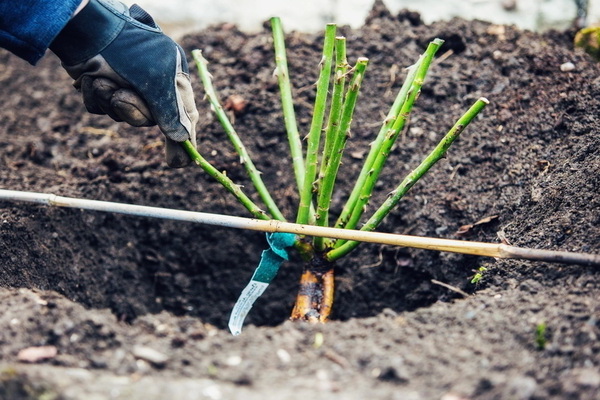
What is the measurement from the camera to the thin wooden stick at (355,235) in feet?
5.08

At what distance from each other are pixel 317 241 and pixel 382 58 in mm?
1024

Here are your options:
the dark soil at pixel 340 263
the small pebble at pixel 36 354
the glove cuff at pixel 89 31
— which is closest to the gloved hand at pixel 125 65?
the glove cuff at pixel 89 31

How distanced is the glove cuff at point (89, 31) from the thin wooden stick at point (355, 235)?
1.48ft

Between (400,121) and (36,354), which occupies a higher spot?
(400,121)

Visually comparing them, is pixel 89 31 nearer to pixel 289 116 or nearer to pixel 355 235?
pixel 289 116

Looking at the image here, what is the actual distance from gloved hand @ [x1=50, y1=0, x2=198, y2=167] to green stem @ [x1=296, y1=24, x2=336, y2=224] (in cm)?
39

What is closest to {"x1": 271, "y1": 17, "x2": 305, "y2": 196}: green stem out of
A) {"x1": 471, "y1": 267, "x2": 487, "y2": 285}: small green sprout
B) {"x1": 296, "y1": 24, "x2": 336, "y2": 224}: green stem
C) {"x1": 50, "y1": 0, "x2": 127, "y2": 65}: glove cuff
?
{"x1": 296, "y1": 24, "x2": 336, "y2": 224}: green stem

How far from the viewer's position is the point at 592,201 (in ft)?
5.72

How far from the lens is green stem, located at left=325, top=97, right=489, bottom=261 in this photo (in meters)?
1.64

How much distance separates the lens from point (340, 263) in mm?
2199

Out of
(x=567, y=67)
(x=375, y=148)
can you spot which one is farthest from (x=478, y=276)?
(x=567, y=67)

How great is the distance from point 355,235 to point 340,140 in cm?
27

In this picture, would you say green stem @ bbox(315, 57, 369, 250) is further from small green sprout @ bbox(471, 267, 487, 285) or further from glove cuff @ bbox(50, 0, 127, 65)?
glove cuff @ bbox(50, 0, 127, 65)

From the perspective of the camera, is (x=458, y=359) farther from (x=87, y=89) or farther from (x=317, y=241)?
(x=87, y=89)
